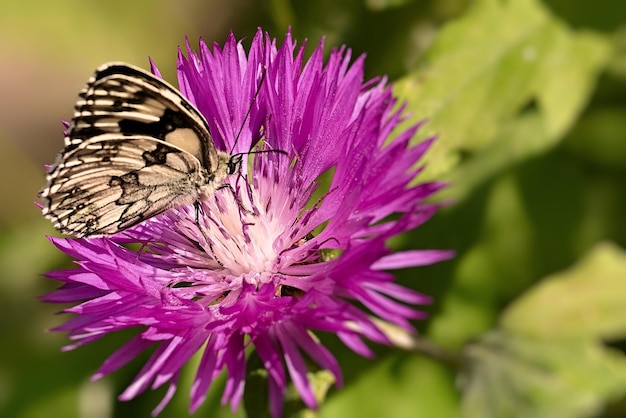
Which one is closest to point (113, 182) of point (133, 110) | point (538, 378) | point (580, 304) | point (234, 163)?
point (133, 110)

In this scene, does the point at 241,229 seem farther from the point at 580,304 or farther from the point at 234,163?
the point at 580,304

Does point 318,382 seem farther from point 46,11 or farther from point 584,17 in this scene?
point 46,11

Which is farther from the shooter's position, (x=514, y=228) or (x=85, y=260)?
(x=514, y=228)

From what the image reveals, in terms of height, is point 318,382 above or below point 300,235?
below

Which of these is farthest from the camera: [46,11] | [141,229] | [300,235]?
[46,11]

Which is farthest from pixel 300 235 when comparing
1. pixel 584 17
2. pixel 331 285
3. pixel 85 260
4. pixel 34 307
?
pixel 34 307
